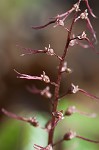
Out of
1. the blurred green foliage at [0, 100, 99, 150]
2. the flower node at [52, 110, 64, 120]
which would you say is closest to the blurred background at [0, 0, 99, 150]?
the blurred green foliage at [0, 100, 99, 150]

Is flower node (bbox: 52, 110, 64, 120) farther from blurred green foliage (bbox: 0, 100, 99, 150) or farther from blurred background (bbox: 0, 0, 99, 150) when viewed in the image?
blurred background (bbox: 0, 0, 99, 150)

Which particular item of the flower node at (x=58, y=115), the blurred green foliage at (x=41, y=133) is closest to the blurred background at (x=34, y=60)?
the blurred green foliage at (x=41, y=133)

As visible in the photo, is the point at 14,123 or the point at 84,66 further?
the point at 84,66

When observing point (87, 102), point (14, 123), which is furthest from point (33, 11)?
point (14, 123)

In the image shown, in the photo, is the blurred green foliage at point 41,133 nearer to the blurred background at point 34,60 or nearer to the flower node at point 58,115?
the blurred background at point 34,60

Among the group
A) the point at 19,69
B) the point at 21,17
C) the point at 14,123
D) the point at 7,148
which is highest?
the point at 21,17

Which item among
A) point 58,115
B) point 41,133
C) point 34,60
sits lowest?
point 58,115

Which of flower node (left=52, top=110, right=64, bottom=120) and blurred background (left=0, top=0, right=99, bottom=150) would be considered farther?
blurred background (left=0, top=0, right=99, bottom=150)

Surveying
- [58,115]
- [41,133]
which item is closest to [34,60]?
[41,133]

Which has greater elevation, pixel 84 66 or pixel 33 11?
pixel 33 11

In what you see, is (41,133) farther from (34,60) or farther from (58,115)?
(34,60)

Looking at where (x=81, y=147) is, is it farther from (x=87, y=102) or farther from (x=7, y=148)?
(x=87, y=102)
